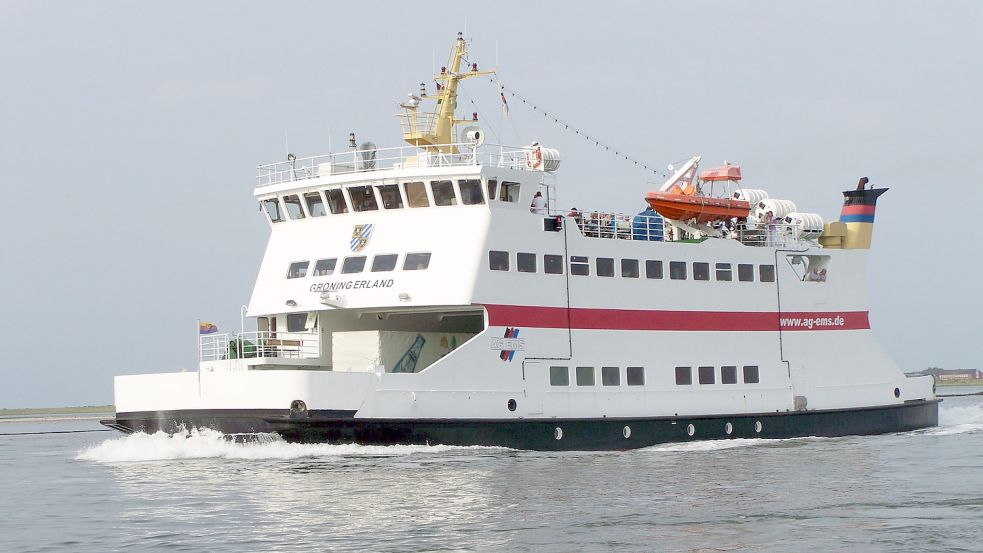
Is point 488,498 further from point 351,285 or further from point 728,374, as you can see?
point 728,374

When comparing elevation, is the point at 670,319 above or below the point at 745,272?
below

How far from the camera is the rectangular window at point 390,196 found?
2388cm

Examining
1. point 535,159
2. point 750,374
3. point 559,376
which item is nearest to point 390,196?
point 535,159

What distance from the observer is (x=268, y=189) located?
2525 cm

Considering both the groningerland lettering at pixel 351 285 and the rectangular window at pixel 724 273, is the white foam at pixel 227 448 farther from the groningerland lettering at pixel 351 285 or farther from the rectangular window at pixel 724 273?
the rectangular window at pixel 724 273

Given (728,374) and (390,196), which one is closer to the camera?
(390,196)

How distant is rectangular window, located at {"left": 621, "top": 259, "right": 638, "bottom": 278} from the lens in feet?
83.2

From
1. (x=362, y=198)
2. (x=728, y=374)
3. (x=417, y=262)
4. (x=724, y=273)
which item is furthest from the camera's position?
(x=724, y=273)

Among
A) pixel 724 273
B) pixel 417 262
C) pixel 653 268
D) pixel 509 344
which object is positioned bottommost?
pixel 509 344

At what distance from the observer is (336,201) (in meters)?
24.6

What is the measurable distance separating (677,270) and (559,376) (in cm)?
395

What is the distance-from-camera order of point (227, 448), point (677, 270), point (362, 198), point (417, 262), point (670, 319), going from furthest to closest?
point (677, 270) → point (670, 319) → point (362, 198) → point (417, 262) → point (227, 448)

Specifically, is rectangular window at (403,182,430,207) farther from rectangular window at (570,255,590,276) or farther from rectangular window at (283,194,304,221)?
rectangular window at (570,255,590,276)

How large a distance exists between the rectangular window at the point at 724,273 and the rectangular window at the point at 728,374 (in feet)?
6.13
